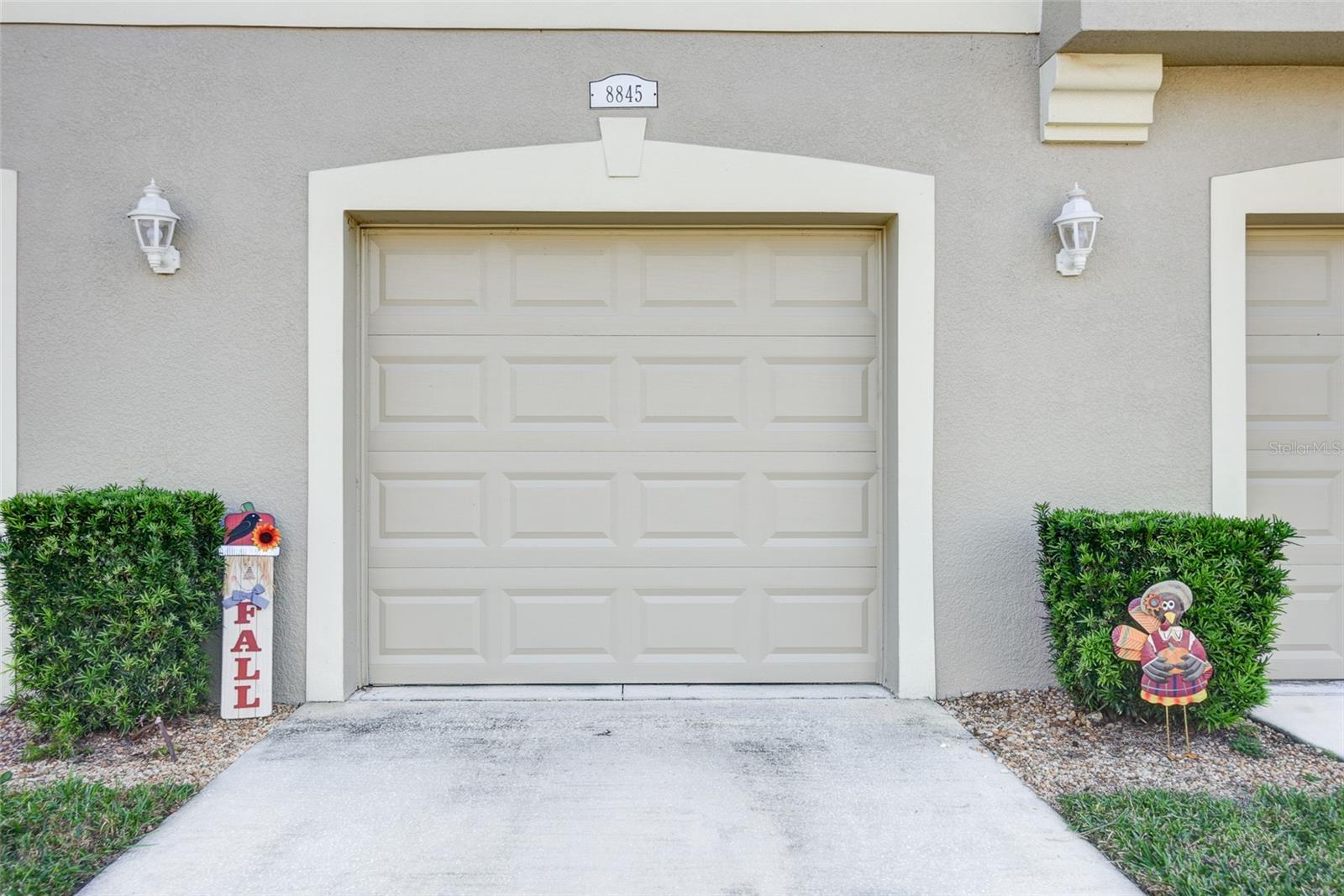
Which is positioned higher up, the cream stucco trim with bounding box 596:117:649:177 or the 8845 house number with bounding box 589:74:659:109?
the 8845 house number with bounding box 589:74:659:109

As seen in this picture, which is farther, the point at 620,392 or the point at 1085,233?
the point at 620,392

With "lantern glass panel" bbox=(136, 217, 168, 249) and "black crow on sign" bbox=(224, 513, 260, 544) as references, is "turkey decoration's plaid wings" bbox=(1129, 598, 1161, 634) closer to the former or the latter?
"black crow on sign" bbox=(224, 513, 260, 544)

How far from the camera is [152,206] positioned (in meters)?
3.77

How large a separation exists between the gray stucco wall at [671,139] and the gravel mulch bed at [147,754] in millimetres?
379

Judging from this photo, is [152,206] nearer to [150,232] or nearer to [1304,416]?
[150,232]

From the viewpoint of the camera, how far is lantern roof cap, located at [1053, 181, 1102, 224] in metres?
3.84

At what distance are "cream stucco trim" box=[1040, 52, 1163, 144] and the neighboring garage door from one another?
1.01 metres

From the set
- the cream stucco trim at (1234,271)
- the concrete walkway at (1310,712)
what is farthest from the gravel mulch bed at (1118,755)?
the cream stucco trim at (1234,271)

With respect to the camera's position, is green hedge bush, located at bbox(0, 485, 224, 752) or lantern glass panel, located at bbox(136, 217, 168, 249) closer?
green hedge bush, located at bbox(0, 485, 224, 752)

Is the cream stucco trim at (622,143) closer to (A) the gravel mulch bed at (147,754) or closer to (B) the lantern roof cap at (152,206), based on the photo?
(B) the lantern roof cap at (152,206)

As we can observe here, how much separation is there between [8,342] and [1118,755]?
17.5ft

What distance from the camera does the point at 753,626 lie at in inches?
167

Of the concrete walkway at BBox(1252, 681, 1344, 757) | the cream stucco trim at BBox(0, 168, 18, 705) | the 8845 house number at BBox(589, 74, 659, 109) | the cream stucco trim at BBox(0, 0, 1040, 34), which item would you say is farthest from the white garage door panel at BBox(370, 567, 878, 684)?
the cream stucco trim at BBox(0, 0, 1040, 34)

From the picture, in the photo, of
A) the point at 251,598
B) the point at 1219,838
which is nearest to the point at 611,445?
the point at 251,598
